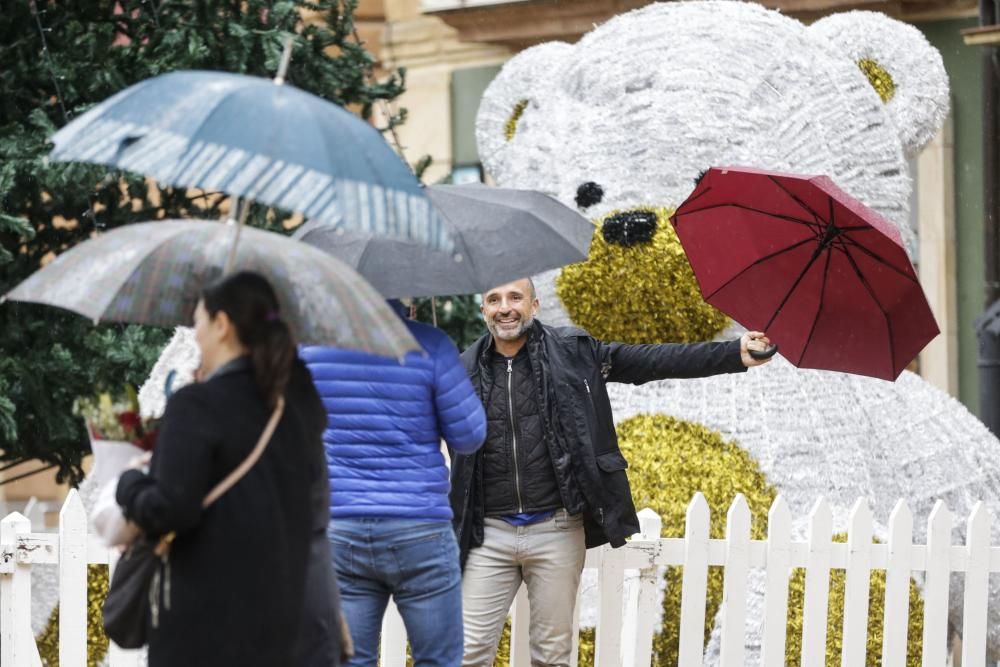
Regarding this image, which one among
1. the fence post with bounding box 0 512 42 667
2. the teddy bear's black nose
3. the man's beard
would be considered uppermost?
the man's beard

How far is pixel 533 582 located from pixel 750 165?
1.95 metres

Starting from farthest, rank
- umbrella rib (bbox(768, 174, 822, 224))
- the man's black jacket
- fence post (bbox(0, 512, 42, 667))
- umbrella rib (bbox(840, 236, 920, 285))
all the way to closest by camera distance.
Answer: fence post (bbox(0, 512, 42, 667)) → umbrella rib (bbox(768, 174, 822, 224)) → umbrella rib (bbox(840, 236, 920, 285)) → the man's black jacket

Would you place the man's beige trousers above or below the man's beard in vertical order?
below

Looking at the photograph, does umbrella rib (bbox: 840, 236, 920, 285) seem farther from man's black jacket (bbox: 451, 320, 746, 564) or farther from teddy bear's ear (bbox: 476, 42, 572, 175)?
teddy bear's ear (bbox: 476, 42, 572, 175)

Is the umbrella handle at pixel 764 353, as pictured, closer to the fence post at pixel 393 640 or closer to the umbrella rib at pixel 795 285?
the umbrella rib at pixel 795 285

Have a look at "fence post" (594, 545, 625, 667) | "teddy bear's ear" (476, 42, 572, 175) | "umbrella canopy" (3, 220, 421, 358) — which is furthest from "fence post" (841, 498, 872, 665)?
"umbrella canopy" (3, 220, 421, 358)

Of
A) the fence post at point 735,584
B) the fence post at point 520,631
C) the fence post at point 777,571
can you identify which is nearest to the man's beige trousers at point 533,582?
the fence post at point 520,631

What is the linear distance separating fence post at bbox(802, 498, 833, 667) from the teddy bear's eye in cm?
139

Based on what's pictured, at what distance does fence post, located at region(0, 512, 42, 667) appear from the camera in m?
5.28

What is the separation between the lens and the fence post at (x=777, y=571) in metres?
5.39

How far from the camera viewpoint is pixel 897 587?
560 cm

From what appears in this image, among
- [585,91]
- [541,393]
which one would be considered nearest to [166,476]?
[541,393]

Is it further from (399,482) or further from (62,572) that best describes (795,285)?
(62,572)

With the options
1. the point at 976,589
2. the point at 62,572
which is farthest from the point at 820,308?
the point at 62,572
